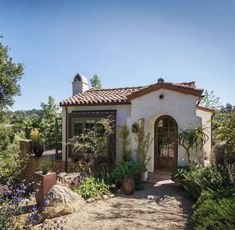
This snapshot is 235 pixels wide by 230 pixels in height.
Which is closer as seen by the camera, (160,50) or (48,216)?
(48,216)

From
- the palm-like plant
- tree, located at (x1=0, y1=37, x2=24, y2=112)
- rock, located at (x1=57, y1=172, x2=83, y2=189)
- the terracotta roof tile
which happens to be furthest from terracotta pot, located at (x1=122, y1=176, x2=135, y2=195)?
tree, located at (x1=0, y1=37, x2=24, y2=112)

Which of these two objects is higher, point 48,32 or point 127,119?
point 48,32

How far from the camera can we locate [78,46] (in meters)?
13.7

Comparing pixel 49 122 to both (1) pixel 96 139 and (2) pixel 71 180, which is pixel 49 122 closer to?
(1) pixel 96 139

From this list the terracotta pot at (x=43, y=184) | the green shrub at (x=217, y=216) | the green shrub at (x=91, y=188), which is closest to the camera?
the green shrub at (x=217, y=216)

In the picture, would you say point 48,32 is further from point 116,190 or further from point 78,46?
point 116,190

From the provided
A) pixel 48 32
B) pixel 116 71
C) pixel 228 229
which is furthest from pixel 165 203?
pixel 116 71

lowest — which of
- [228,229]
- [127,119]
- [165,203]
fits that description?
[165,203]

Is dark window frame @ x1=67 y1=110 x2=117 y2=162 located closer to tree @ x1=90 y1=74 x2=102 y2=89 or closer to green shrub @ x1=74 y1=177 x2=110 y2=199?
green shrub @ x1=74 y1=177 x2=110 y2=199

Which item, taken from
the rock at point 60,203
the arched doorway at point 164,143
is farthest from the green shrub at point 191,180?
the rock at point 60,203

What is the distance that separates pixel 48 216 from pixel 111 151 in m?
6.60

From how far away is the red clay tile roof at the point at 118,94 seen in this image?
12203mm

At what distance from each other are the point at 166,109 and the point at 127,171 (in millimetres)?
3800

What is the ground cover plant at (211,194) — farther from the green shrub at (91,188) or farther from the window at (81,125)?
the window at (81,125)
